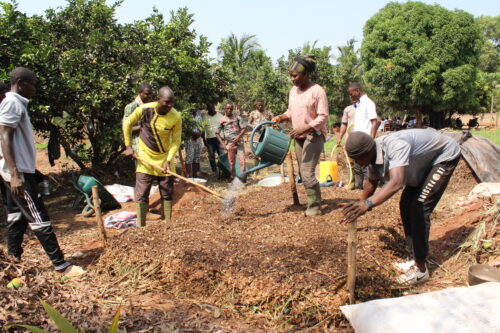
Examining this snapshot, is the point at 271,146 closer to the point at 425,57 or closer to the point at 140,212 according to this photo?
the point at 140,212

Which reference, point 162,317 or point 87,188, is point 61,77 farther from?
point 162,317

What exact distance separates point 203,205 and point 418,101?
19.4 meters

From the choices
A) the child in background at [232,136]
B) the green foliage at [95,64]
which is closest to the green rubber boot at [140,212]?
the green foliage at [95,64]

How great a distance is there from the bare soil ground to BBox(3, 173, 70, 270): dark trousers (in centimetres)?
21

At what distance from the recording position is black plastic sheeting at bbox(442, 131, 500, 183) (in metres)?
7.33

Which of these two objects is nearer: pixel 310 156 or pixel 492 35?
pixel 310 156

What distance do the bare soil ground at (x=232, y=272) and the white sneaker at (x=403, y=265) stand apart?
0.10 metres

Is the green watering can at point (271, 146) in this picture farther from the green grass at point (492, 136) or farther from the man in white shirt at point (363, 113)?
the green grass at point (492, 136)

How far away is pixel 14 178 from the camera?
3.27m

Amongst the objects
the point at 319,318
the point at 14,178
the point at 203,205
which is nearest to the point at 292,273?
the point at 319,318

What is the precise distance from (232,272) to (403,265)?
1.59m

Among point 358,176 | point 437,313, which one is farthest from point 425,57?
point 437,313

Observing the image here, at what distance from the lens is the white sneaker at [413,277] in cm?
345

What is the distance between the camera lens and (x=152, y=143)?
15.5ft
